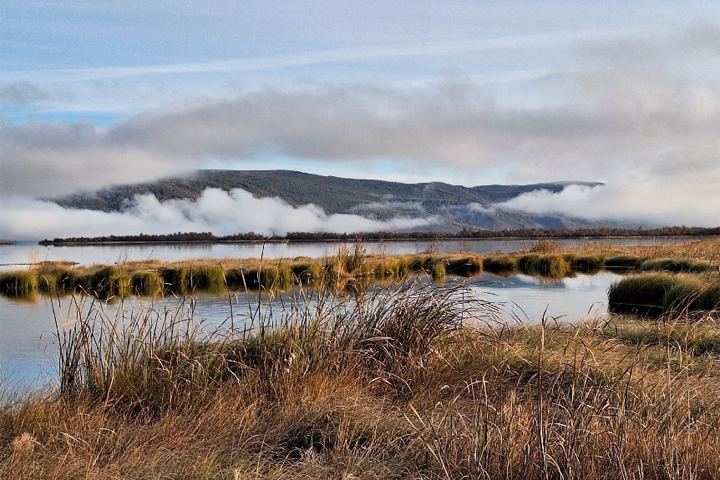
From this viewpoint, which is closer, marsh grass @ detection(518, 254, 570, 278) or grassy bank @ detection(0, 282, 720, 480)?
grassy bank @ detection(0, 282, 720, 480)

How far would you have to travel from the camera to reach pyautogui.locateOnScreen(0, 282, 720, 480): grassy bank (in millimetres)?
3527

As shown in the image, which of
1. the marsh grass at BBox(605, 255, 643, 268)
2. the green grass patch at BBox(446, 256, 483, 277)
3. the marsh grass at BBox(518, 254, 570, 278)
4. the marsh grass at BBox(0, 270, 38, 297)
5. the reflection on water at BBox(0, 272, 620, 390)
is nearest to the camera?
the reflection on water at BBox(0, 272, 620, 390)

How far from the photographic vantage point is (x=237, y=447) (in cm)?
404

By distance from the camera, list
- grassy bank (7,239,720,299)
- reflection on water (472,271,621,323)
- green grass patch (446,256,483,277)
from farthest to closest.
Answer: green grass patch (446,256,483,277), grassy bank (7,239,720,299), reflection on water (472,271,621,323)

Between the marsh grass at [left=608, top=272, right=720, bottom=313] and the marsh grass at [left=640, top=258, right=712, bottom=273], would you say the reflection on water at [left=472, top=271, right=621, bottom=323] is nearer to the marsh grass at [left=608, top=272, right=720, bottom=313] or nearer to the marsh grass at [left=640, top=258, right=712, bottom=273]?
the marsh grass at [left=608, top=272, right=720, bottom=313]

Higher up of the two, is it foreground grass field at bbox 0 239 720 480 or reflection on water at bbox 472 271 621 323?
foreground grass field at bbox 0 239 720 480

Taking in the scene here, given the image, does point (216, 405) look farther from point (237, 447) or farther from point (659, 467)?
point (659, 467)

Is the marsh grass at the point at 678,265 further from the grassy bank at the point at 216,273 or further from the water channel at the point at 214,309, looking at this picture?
the water channel at the point at 214,309

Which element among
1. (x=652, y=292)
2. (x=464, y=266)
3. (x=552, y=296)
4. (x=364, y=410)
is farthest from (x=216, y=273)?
(x=364, y=410)

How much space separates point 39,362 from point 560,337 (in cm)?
648

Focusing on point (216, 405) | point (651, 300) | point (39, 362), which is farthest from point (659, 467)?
point (651, 300)

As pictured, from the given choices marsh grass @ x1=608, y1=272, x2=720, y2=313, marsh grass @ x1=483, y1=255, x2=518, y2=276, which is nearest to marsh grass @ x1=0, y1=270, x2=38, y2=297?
marsh grass @ x1=608, y1=272, x2=720, y2=313

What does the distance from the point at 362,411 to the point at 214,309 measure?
935 centimetres

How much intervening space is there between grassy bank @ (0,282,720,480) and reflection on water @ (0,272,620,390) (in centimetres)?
53
